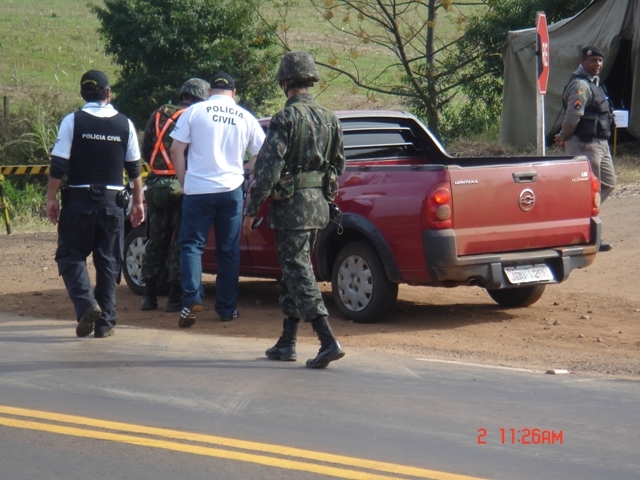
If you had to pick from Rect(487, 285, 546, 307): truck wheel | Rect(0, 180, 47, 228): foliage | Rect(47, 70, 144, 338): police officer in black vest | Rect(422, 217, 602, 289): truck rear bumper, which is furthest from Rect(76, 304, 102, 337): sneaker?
Rect(0, 180, 47, 228): foliage

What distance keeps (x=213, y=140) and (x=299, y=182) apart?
165 centimetres

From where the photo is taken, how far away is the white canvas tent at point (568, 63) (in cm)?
1747

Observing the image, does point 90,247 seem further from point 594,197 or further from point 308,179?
point 594,197

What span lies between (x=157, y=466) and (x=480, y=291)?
6.06 metres

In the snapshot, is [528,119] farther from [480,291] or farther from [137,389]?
[137,389]

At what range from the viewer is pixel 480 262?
7949mm

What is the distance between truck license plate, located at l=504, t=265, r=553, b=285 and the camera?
806 cm

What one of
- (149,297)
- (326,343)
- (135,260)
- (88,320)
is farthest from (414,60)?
(326,343)

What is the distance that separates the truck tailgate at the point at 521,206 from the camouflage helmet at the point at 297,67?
174 cm

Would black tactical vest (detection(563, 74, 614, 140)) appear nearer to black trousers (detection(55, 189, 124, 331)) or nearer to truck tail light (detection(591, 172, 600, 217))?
truck tail light (detection(591, 172, 600, 217))

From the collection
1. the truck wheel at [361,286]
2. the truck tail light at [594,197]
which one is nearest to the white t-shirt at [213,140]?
the truck wheel at [361,286]

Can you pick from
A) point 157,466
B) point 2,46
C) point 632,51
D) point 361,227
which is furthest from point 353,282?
point 2,46

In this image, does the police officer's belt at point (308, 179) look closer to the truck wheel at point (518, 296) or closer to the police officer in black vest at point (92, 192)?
the police officer in black vest at point (92, 192)

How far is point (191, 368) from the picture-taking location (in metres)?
6.74
